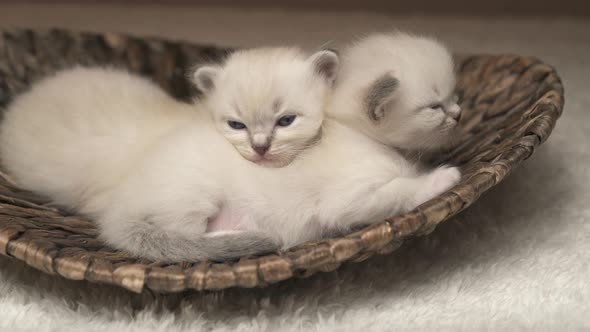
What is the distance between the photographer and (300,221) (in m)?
1.47

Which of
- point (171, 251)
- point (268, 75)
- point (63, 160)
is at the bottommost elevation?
point (171, 251)

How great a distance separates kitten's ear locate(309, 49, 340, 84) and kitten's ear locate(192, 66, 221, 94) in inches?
10.6

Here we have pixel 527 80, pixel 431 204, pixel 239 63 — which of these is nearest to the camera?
pixel 431 204

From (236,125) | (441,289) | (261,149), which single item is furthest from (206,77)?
(441,289)

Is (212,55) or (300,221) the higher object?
(212,55)

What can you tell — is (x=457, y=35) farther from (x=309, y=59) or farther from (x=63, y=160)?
(x=63, y=160)

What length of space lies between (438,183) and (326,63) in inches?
16.9

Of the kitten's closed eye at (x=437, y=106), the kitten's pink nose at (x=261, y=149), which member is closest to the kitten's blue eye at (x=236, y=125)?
the kitten's pink nose at (x=261, y=149)

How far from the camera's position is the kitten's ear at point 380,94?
4.77 ft

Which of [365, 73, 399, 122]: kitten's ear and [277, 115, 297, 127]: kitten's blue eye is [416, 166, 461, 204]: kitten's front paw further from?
[277, 115, 297, 127]: kitten's blue eye

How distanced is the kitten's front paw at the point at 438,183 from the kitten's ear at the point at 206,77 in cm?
64

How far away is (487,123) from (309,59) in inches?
24.1

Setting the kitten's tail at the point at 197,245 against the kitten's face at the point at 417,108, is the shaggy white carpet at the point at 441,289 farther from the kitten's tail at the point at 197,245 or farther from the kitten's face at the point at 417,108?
the kitten's face at the point at 417,108

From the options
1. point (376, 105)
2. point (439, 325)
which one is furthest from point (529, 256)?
point (376, 105)
